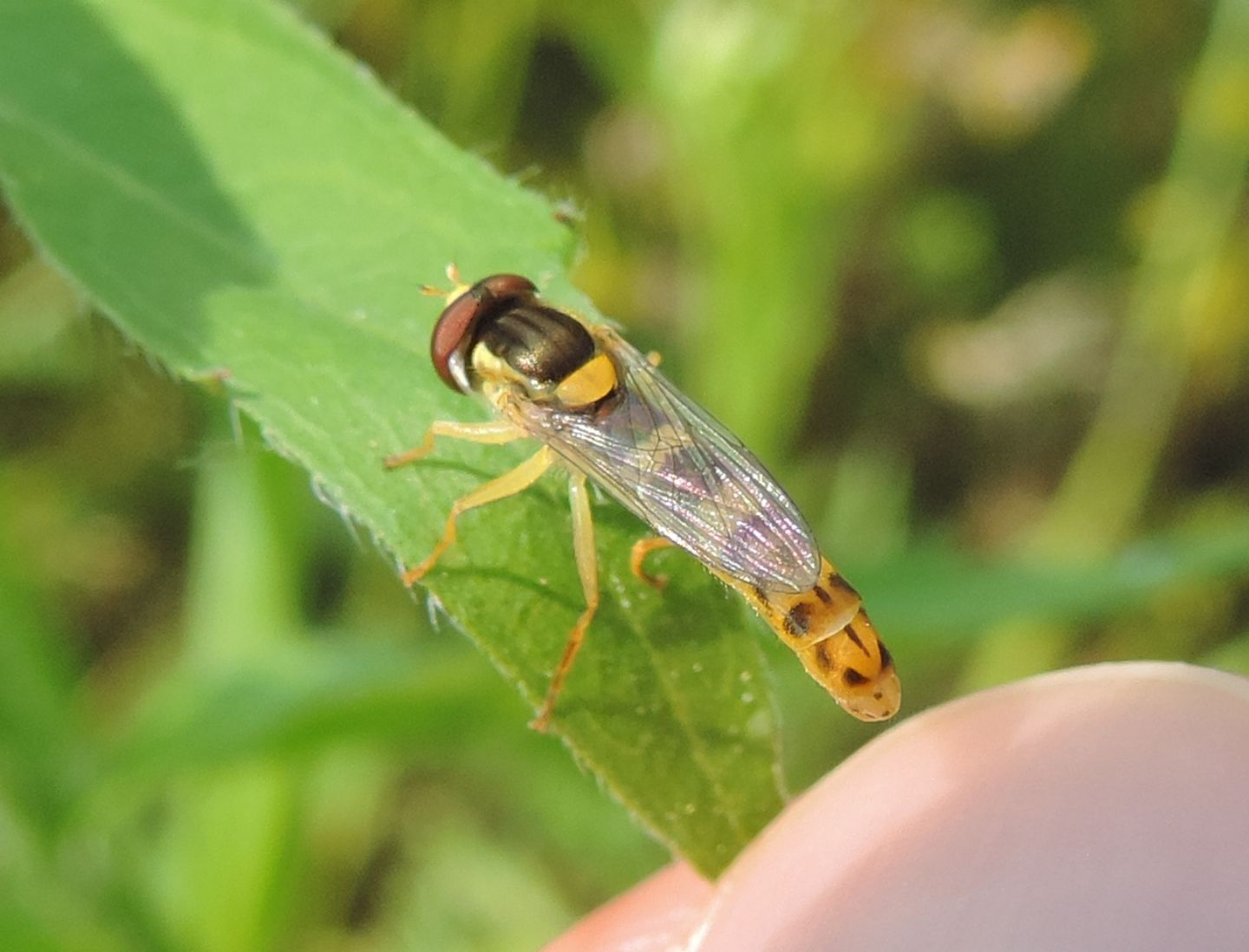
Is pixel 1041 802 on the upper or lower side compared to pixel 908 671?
upper

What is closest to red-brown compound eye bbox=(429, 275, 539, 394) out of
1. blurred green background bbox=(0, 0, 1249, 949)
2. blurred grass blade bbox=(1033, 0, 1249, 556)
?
blurred green background bbox=(0, 0, 1249, 949)

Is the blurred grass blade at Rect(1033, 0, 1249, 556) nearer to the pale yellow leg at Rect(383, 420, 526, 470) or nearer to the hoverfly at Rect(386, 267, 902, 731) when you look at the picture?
the hoverfly at Rect(386, 267, 902, 731)

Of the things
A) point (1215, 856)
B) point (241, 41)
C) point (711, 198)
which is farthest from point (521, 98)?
point (1215, 856)

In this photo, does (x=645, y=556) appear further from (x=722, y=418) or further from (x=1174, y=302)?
(x=1174, y=302)

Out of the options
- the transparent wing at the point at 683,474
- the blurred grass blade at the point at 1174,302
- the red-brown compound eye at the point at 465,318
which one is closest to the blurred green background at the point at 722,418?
the blurred grass blade at the point at 1174,302

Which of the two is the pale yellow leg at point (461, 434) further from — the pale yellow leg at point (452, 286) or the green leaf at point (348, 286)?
the pale yellow leg at point (452, 286)

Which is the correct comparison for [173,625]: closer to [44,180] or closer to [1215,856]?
[44,180]

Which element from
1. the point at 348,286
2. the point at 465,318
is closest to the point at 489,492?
the point at 348,286
